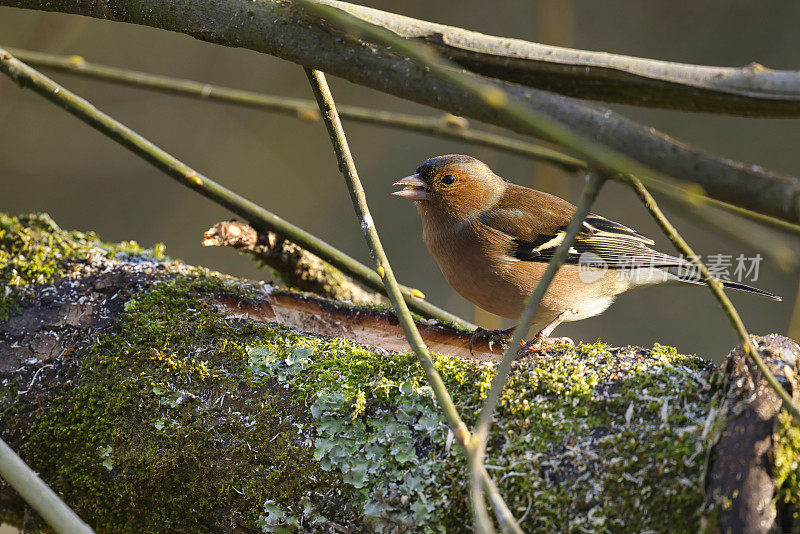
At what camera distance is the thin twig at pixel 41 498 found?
132 cm

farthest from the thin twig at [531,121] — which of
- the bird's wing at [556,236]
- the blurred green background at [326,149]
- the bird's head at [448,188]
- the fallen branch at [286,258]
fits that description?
the blurred green background at [326,149]

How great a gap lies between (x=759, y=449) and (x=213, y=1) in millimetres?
1776

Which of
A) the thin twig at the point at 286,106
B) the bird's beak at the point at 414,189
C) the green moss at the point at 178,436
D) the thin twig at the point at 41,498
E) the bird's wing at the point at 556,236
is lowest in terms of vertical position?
the green moss at the point at 178,436

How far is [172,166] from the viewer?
2.68 m

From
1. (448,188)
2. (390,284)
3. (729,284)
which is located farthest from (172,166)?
(729,284)

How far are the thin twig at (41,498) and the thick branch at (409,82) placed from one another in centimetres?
115

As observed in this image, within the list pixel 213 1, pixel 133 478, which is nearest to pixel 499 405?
pixel 133 478

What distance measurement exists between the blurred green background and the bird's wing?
3.56 metres

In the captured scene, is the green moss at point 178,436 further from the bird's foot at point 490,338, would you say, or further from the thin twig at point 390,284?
the bird's foot at point 490,338

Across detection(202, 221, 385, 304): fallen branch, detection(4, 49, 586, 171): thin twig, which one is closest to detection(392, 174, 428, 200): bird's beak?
detection(4, 49, 586, 171): thin twig

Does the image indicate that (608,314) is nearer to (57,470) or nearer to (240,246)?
(240,246)

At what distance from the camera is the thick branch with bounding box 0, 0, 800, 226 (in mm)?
1339

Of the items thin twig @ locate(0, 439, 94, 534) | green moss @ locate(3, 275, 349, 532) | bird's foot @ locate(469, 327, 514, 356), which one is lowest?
green moss @ locate(3, 275, 349, 532)

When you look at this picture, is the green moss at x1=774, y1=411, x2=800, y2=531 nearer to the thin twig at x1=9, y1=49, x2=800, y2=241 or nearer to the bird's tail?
the thin twig at x1=9, y1=49, x2=800, y2=241
